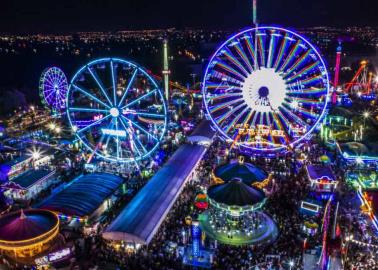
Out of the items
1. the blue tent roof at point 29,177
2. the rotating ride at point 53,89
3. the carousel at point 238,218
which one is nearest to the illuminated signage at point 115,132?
the blue tent roof at point 29,177

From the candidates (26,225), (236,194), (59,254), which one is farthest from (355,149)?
(26,225)

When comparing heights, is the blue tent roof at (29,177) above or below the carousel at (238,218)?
above

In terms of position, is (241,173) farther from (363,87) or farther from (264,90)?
(363,87)

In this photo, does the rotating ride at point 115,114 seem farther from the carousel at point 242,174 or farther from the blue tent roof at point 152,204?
the carousel at point 242,174

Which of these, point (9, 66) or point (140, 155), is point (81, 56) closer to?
point (9, 66)

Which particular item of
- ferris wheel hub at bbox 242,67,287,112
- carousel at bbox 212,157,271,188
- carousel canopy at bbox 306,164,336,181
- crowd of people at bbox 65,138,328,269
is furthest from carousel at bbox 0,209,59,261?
carousel canopy at bbox 306,164,336,181

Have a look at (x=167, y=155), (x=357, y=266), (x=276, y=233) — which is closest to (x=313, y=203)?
(x=276, y=233)
